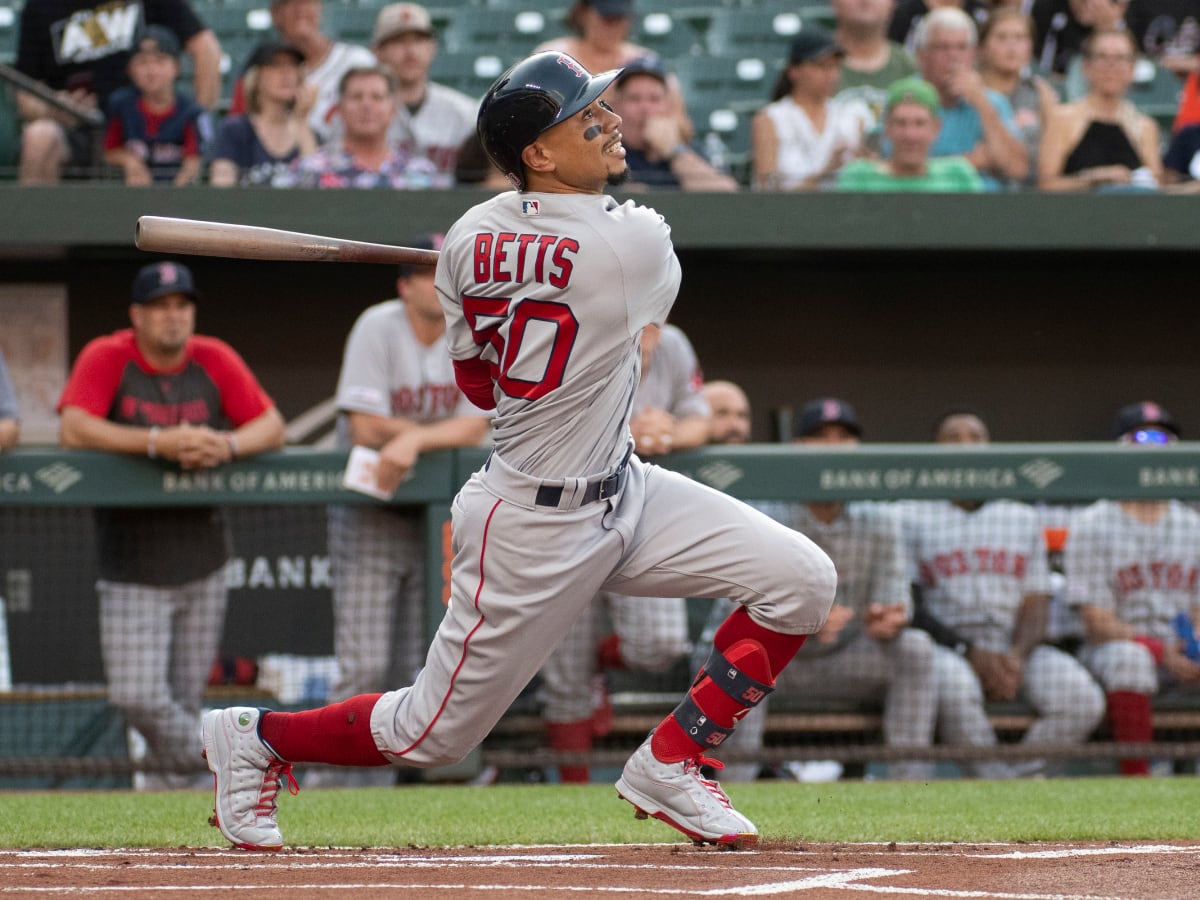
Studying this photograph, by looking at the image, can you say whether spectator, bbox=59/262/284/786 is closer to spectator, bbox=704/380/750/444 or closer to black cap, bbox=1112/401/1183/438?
spectator, bbox=704/380/750/444

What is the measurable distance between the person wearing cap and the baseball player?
8.26ft

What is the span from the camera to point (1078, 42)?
8195 millimetres

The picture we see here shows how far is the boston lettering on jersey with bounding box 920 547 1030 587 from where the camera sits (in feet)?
18.1

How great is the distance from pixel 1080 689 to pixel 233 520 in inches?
117

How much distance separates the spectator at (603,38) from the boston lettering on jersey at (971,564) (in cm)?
266

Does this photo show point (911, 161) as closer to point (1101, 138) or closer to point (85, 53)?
point (1101, 138)

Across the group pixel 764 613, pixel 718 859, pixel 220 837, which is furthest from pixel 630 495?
pixel 220 837

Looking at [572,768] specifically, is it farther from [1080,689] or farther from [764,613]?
[764,613]

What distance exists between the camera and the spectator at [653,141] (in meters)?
6.93

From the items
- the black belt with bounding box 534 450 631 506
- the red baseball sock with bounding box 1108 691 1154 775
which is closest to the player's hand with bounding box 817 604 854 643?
the red baseball sock with bounding box 1108 691 1154 775

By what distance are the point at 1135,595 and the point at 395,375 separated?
2607 millimetres

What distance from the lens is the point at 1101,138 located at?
733 centimetres

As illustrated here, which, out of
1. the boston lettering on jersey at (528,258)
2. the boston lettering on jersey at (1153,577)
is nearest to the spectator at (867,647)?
the boston lettering on jersey at (1153,577)

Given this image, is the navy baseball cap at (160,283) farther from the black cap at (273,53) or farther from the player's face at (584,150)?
the player's face at (584,150)
